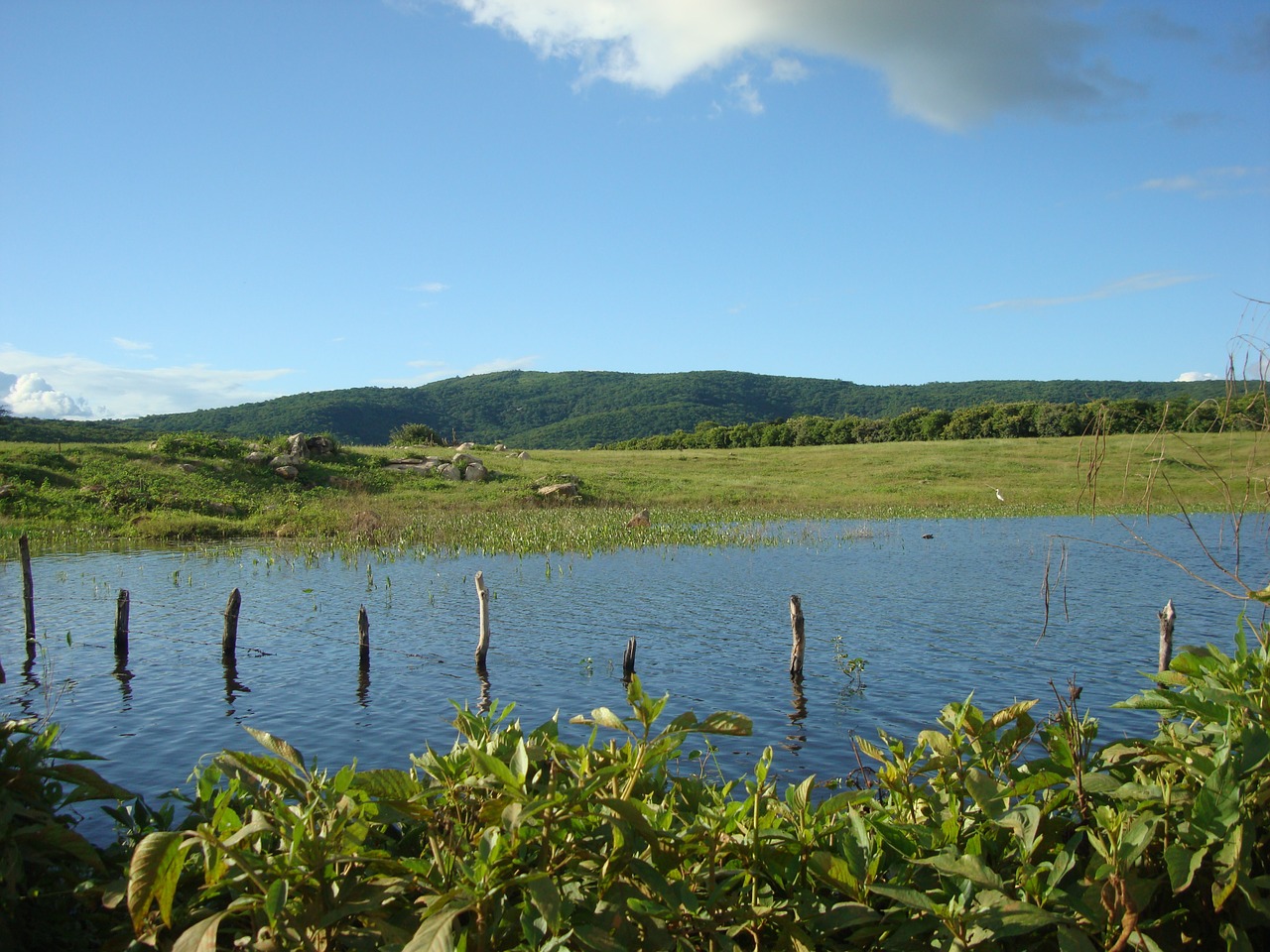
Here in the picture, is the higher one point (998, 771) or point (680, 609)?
point (998, 771)

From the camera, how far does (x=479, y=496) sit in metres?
44.7

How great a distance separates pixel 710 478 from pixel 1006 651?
4018 centimetres

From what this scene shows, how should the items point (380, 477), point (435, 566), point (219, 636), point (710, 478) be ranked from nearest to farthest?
1. point (219, 636)
2. point (435, 566)
3. point (380, 477)
4. point (710, 478)

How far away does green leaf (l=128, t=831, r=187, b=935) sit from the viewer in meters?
2.48

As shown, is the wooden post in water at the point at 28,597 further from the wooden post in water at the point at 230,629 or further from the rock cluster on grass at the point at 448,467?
the rock cluster on grass at the point at 448,467

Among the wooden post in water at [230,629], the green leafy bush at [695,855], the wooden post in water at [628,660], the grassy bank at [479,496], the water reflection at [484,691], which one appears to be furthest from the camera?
the grassy bank at [479,496]

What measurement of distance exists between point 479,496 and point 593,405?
463ft

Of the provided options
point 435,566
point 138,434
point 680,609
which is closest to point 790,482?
point 435,566

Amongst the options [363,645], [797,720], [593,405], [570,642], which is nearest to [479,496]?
[570,642]

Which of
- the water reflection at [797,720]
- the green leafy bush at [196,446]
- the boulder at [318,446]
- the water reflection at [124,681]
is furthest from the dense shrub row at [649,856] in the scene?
the boulder at [318,446]

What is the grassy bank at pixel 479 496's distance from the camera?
3459 cm

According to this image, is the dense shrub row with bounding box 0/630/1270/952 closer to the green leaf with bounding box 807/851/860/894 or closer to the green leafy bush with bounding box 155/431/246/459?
the green leaf with bounding box 807/851/860/894

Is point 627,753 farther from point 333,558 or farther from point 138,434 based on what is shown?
point 138,434

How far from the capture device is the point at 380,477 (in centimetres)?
4622
